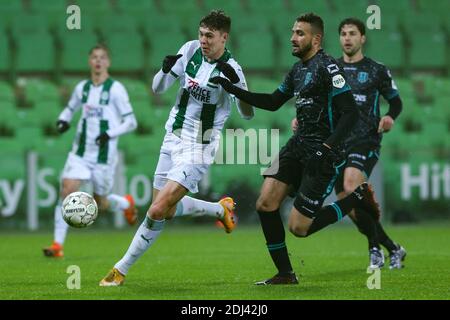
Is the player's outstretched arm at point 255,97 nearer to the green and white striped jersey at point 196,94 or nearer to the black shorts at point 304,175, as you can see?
the green and white striped jersey at point 196,94

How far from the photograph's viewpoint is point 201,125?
815 centimetres

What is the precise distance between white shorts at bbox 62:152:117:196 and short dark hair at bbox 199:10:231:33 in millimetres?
4379

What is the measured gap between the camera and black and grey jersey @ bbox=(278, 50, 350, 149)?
774 cm

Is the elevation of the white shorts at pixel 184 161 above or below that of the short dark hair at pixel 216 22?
below

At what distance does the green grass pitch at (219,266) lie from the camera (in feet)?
24.0

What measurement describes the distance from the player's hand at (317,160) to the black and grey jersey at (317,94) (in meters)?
0.23

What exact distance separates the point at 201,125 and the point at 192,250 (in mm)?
4240

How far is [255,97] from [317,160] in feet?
2.53

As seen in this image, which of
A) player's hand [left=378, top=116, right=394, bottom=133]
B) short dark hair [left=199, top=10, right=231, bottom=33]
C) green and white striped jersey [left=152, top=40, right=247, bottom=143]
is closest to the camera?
short dark hair [left=199, top=10, right=231, bottom=33]

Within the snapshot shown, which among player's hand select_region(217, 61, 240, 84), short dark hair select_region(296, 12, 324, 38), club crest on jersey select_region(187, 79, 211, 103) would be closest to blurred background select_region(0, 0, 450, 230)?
club crest on jersey select_region(187, 79, 211, 103)

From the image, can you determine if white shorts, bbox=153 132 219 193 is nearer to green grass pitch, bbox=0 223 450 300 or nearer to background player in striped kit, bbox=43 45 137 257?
green grass pitch, bbox=0 223 450 300

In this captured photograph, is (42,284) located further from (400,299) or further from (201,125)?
(400,299)

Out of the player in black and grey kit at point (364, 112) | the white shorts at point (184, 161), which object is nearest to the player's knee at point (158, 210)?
the white shorts at point (184, 161)

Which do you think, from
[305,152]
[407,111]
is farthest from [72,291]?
[407,111]
